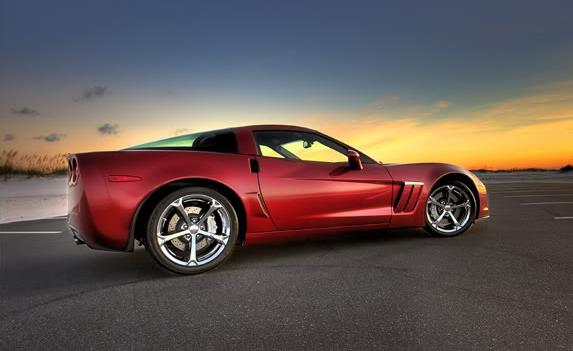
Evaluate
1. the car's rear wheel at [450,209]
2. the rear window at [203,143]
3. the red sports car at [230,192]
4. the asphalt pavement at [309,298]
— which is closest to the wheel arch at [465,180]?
the car's rear wheel at [450,209]

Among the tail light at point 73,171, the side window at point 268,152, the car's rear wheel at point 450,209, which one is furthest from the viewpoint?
the car's rear wheel at point 450,209

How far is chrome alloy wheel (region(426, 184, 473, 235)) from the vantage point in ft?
17.6

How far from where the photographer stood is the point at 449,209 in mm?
5422

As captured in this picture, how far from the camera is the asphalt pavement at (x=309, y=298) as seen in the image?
2387 millimetres

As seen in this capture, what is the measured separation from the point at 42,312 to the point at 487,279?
317cm

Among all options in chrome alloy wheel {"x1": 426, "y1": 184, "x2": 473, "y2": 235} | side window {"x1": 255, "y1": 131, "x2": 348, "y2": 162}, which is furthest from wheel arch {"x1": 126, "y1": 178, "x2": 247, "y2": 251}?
chrome alloy wheel {"x1": 426, "y1": 184, "x2": 473, "y2": 235}

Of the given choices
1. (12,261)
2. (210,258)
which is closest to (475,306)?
(210,258)

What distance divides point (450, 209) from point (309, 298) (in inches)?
119

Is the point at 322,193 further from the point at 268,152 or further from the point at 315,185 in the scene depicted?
the point at 268,152

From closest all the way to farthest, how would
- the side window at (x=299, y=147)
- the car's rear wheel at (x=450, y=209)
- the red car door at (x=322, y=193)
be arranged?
1. the red car door at (x=322, y=193)
2. the side window at (x=299, y=147)
3. the car's rear wheel at (x=450, y=209)

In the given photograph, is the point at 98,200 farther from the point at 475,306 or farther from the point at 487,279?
the point at 487,279

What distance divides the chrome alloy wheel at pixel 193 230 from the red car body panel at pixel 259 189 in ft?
0.65

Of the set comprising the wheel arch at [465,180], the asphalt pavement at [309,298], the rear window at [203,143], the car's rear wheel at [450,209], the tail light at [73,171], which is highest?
the rear window at [203,143]

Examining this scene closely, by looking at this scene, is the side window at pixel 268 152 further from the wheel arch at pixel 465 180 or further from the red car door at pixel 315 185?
the wheel arch at pixel 465 180
